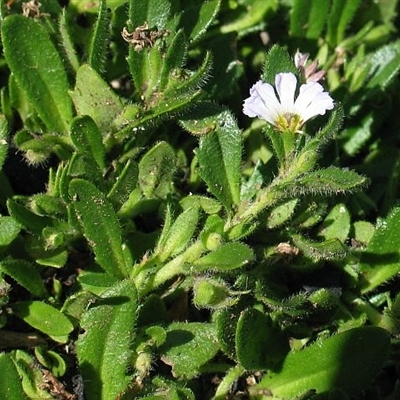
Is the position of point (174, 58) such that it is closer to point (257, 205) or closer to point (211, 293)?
point (257, 205)

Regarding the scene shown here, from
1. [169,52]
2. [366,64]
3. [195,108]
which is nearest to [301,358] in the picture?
[195,108]

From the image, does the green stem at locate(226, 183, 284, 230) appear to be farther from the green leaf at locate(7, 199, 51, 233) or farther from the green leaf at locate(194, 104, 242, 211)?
the green leaf at locate(7, 199, 51, 233)

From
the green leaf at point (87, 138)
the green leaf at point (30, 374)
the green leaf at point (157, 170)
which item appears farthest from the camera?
the green leaf at point (157, 170)

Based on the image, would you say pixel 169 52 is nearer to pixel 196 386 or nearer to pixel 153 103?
pixel 153 103

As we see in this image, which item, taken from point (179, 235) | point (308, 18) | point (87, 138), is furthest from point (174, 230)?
point (308, 18)

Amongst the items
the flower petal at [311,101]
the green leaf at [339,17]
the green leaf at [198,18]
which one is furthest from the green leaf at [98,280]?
the green leaf at [339,17]

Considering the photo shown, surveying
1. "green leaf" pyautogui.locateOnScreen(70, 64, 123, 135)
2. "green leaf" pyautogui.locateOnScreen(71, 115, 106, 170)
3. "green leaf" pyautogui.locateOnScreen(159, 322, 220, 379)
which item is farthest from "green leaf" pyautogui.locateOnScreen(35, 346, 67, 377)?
"green leaf" pyautogui.locateOnScreen(70, 64, 123, 135)

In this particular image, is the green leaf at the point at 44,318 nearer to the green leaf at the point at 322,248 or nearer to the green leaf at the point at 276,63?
the green leaf at the point at 322,248

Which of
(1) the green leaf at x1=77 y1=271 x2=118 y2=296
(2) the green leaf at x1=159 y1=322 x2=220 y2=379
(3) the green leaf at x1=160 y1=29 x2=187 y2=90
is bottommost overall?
(2) the green leaf at x1=159 y1=322 x2=220 y2=379
